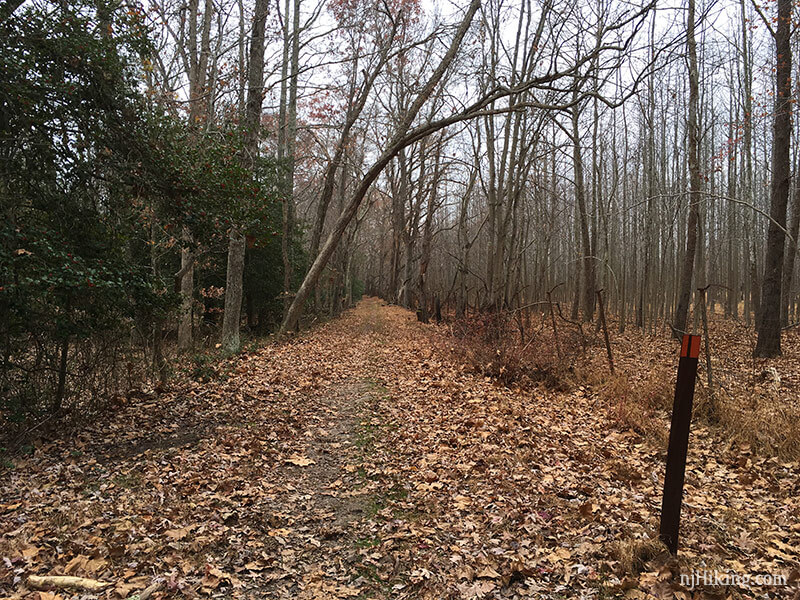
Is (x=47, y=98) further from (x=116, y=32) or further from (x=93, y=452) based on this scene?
(x=93, y=452)

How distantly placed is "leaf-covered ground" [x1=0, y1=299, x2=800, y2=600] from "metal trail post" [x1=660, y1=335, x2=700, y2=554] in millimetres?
193

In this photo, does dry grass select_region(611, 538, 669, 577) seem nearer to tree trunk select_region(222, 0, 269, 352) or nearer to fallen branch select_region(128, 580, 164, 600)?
fallen branch select_region(128, 580, 164, 600)

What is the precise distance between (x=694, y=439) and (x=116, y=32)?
921cm

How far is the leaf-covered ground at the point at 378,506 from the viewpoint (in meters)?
3.08

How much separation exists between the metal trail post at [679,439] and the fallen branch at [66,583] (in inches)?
151

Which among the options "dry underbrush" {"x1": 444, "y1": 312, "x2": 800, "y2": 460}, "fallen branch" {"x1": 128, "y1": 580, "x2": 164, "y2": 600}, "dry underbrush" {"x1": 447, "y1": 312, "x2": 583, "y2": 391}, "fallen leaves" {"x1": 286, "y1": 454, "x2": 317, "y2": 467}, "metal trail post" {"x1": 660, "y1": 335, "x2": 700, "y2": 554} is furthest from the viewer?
"dry underbrush" {"x1": 447, "y1": 312, "x2": 583, "y2": 391}

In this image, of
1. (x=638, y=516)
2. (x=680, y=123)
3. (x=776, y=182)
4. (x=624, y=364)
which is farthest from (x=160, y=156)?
(x=680, y=123)

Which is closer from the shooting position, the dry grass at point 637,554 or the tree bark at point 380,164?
the dry grass at point 637,554

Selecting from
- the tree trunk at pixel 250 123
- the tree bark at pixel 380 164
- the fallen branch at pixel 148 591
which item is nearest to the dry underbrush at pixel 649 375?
the tree bark at pixel 380 164

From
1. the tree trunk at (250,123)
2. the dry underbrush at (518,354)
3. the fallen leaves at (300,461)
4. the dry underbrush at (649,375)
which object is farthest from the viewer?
the tree trunk at (250,123)

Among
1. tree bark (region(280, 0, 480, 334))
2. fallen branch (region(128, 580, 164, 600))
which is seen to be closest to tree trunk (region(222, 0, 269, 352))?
tree bark (region(280, 0, 480, 334))

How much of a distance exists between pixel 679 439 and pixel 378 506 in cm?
260

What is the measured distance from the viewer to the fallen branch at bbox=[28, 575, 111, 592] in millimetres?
2863

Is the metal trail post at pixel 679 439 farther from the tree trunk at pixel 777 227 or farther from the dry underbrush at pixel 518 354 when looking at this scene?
the tree trunk at pixel 777 227
